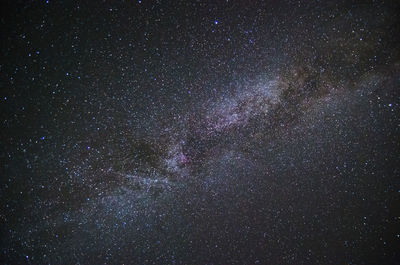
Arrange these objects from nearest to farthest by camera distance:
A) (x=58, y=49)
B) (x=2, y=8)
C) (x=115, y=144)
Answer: (x=2, y=8)
(x=58, y=49)
(x=115, y=144)

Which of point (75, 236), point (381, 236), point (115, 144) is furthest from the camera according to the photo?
point (381, 236)

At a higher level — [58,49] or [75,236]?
[58,49]

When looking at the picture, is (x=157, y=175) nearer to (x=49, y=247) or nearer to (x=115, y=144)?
(x=115, y=144)

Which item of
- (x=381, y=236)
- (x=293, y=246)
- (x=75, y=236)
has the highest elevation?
(x=75, y=236)

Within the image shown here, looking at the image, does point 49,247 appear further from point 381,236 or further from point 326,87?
point 381,236

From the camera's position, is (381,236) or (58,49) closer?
(58,49)

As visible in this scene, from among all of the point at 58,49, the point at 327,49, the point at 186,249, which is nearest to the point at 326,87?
the point at 327,49

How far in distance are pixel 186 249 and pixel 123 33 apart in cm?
317

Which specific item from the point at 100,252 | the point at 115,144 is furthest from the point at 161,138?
the point at 100,252

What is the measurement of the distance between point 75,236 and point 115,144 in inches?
55.3

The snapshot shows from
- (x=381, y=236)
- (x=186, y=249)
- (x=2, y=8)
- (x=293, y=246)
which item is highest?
(x=2, y=8)

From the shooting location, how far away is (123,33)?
1561 mm

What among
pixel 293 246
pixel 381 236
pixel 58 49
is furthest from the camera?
pixel 381 236

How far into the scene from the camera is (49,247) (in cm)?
219
